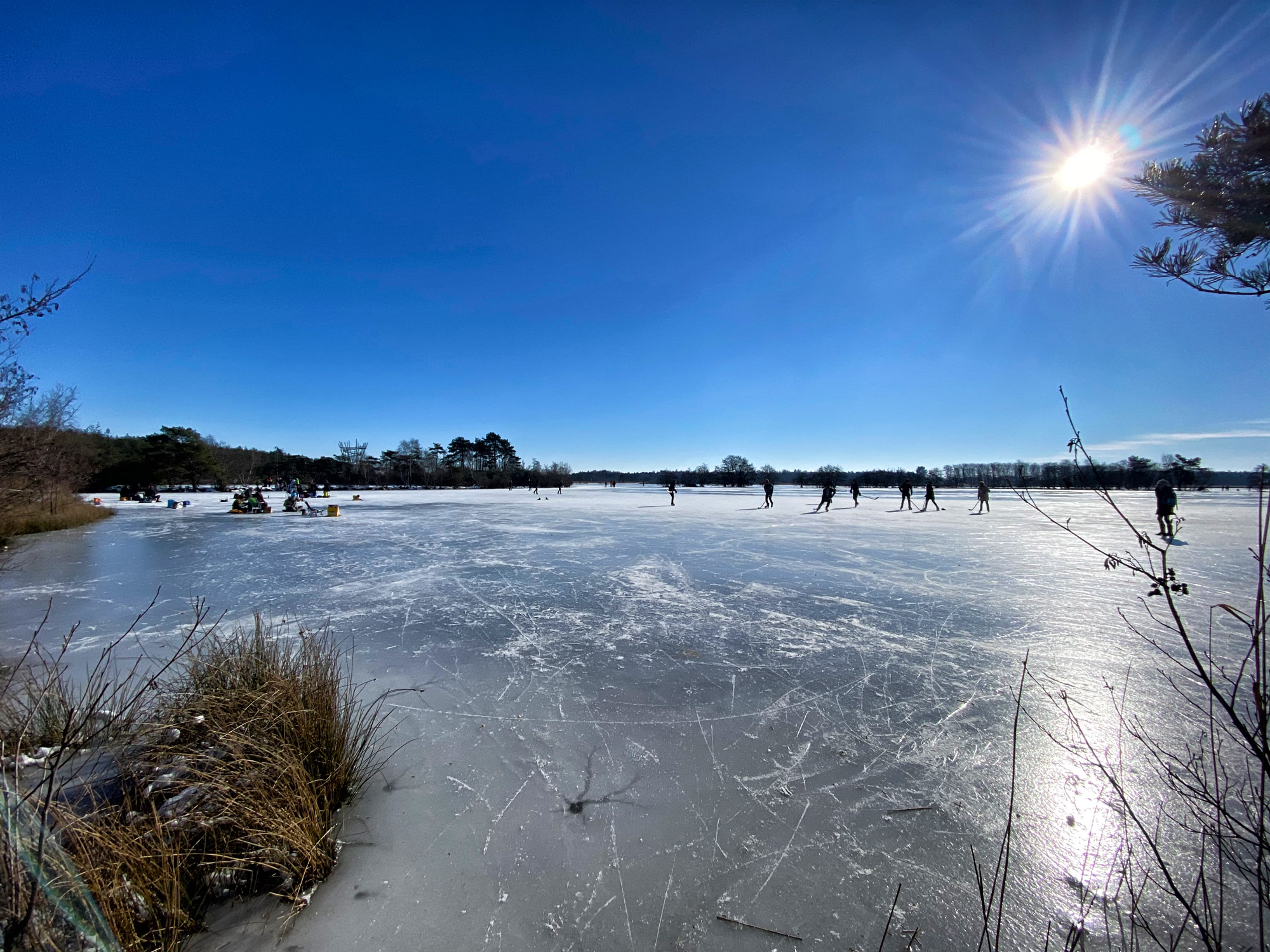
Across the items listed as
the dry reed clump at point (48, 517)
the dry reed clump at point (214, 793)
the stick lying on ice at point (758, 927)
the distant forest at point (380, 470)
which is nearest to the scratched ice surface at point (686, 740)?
the stick lying on ice at point (758, 927)

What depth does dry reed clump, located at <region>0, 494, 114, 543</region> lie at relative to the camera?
39.2 feet

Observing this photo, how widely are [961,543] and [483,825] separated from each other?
36.3 feet

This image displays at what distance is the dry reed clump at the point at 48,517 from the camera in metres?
11.9

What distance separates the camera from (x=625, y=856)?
2.34 meters

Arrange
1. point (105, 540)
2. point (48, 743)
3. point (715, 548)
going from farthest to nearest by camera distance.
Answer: point (105, 540) < point (715, 548) < point (48, 743)

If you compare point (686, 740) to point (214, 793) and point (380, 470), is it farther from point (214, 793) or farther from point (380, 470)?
point (380, 470)

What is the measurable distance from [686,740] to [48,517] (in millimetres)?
20541

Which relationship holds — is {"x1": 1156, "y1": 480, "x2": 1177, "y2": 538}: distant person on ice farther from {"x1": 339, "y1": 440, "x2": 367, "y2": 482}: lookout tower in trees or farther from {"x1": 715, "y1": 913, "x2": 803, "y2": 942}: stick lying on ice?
{"x1": 339, "y1": 440, "x2": 367, "y2": 482}: lookout tower in trees

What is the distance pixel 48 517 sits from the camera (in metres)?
14.7

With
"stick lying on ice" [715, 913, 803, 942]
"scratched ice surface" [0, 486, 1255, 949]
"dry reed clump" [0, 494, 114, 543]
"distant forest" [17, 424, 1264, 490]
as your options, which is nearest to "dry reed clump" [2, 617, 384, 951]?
"scratched ice surface" [0, 486, 1255, 949]

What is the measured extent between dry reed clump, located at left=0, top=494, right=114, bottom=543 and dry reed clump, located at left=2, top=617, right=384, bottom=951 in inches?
498

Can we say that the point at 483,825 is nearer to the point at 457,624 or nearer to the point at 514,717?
the point at 514,717

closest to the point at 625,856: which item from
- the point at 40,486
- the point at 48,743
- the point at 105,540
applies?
the point at 48,743

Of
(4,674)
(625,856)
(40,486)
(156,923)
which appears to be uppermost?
(40,486)
